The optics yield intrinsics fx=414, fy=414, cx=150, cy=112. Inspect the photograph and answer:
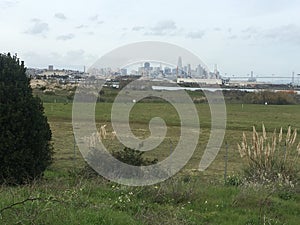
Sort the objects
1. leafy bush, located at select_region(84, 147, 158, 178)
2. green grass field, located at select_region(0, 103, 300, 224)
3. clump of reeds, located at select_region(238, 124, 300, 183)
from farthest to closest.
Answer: leafy bush, located at select_region(84, 147, 158, 178) < clump of reeds, located at select_region(238, 124, 300, 183) < green grass field, located at select_region(0, 103, 300, 224)

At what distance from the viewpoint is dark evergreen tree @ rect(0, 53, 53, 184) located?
8.17 m

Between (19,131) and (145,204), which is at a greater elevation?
(19,131)

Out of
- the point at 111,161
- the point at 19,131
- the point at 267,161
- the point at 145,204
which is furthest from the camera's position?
the point at 111,161

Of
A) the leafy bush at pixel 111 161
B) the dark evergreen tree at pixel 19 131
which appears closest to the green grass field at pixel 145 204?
the dark evergreen tree at pixel 19 131

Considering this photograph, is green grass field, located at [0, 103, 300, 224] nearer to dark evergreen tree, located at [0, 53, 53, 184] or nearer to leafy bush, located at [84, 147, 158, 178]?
dark evergreen tree, located at [0, 53, 53, 184]

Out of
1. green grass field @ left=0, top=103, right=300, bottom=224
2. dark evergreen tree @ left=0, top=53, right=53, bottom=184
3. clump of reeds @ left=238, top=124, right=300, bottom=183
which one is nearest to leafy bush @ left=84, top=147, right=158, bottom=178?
dark evergreen tree @ left=0, top=53, right=53, bottom=184

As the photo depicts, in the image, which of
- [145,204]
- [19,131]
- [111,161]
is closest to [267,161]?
[111,161]

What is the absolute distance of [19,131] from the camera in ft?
27.0

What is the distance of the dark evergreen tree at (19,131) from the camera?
8.17 meters

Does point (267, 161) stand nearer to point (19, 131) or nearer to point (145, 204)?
point (145, 204)

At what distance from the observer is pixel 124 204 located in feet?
20.6

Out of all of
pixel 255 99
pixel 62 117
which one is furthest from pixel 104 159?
pixel 255 99

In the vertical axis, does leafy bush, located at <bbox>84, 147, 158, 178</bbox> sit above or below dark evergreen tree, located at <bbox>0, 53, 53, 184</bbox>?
below

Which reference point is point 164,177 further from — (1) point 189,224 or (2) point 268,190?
(1) point 189,224
